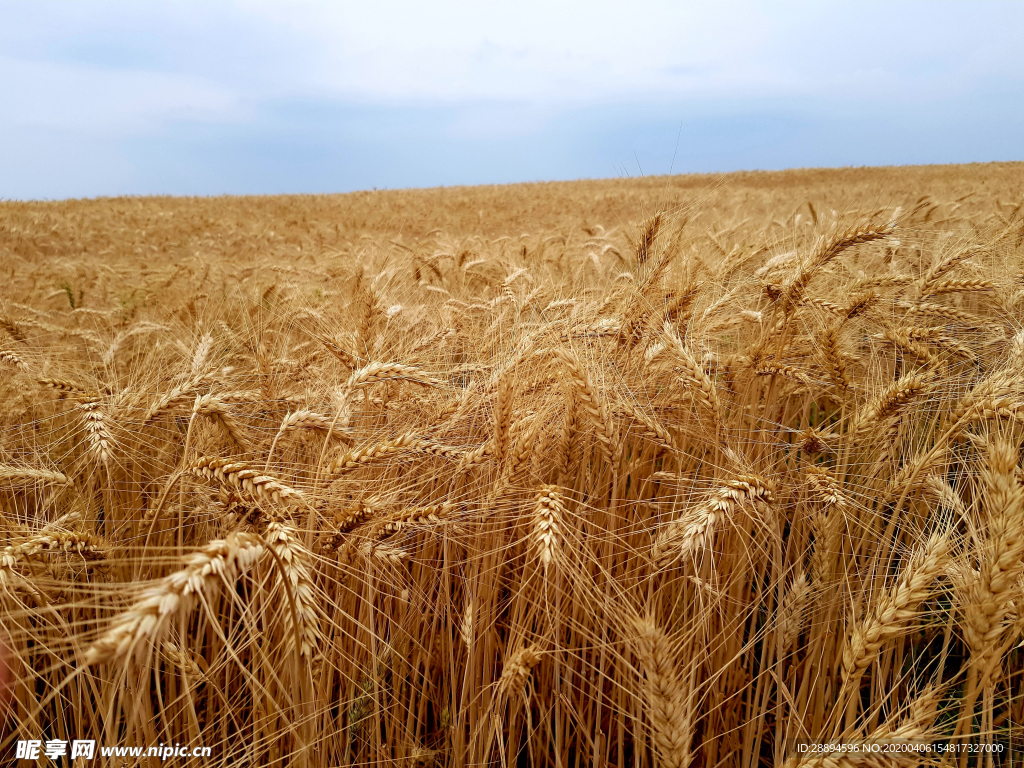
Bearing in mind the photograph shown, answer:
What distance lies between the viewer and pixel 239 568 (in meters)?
0.71

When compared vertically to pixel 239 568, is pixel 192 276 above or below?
above

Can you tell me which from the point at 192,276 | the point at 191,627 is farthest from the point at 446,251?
the point at 191,627

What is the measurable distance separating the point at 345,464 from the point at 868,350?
101 inches

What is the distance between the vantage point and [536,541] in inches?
40.6

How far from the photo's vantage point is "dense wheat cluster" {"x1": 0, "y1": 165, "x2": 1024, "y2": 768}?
1.05 m

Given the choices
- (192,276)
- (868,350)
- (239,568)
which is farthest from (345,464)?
(192,276)

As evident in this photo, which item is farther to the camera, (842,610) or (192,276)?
(192,276)

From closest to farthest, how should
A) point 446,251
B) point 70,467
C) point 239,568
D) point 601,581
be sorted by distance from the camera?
point 239,568 < point 601,581 < point 70,467 < point 446,251

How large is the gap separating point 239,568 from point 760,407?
1.87m

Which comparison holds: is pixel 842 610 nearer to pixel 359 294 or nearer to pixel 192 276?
pixel 359 294

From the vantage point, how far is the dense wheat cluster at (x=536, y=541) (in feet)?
3.46

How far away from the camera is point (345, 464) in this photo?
119 cm

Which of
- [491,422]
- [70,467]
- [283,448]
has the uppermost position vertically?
[491,422]

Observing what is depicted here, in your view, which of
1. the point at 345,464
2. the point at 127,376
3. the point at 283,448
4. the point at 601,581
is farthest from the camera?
the point at 127,376
